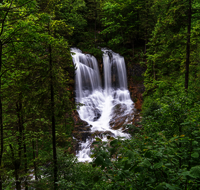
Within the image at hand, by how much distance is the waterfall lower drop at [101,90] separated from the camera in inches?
696

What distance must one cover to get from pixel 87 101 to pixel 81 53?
817 cm

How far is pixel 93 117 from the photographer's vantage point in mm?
17703

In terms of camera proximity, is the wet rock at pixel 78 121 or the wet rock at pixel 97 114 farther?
the wet rock at pixel 97 114

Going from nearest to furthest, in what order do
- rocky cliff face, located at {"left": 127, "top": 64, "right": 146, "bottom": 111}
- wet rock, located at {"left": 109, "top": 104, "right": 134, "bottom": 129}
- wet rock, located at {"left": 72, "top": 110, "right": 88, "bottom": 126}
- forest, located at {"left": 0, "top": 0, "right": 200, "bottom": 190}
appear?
forest, located at {"left": 0, "top": 0, "right": 200, "bottom": 190}
wet rock, located at {"left": 109, "top": 104, "right": 134, "bottom": 129}
wet rock, located at {"left": 72, "top": 110, "right": 88, "bottom": 126}
rocky cliff face, located at {"left": 127, "top": 64, "right": 146, "bottom": 111}

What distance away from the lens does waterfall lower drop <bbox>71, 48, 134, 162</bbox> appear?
17.7 metres

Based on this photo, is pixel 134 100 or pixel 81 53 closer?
pixel 134 100

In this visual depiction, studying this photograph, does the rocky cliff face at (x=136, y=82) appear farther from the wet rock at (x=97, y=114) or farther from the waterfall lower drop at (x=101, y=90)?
the wet rock at (x=97, y=114)

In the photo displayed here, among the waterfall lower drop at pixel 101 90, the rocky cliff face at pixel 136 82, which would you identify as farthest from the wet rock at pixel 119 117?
the rocky cliff face at pixel 136 82

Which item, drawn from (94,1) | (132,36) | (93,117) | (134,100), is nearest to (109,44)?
(132,36)

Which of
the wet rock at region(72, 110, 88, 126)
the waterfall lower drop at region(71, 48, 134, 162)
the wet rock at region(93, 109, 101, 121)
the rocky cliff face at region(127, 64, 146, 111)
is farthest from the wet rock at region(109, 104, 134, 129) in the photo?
the wet rock at region(72, 110, 88, 126)

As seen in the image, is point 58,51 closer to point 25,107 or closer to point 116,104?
point 25,107

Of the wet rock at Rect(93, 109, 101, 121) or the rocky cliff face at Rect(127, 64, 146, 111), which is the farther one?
the rocky cliff face at Rect(127, 64, 146, 111)

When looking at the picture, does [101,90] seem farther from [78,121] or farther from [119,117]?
[78,121]

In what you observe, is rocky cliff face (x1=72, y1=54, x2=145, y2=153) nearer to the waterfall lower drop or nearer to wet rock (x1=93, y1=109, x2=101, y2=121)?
the waterfall lower drop
